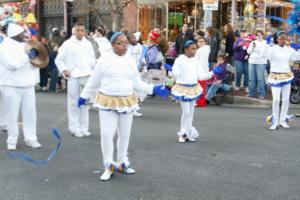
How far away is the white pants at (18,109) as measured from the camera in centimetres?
762

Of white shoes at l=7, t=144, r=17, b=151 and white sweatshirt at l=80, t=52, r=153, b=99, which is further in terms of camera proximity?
white shoes at l=7, t=144, r=17, b=151

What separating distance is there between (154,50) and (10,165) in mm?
7923

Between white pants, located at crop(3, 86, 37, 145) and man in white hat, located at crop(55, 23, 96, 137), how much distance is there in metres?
0.98

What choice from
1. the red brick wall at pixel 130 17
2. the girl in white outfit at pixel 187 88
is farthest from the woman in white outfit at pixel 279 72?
the red brick wall at pixel 130 17

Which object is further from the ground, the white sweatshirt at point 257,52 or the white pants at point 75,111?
the white sweatshirt at point 257,52

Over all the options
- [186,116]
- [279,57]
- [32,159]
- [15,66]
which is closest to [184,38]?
[279,57]

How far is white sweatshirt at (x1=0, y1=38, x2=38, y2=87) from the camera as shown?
740 cm

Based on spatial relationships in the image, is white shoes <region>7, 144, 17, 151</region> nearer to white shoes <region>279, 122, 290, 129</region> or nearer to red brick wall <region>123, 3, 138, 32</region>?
white shoes <region>279, 122, 290, 129</region>

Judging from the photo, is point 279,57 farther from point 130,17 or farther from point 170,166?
point 130,17

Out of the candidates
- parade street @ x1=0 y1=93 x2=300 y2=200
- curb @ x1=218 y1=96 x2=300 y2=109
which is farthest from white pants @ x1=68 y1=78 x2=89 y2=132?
curb @ x1=218 y1=96 x2=300 y2=109

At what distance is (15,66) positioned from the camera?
7.39 metres

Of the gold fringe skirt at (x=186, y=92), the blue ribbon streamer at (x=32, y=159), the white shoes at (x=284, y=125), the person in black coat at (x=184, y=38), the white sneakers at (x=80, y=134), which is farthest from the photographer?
the person in black coat at (x=184, y=38)

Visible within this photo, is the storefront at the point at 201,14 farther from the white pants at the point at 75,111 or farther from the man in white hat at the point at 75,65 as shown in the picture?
the white pants at the point at 75,111

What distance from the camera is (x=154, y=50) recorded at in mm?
14180
